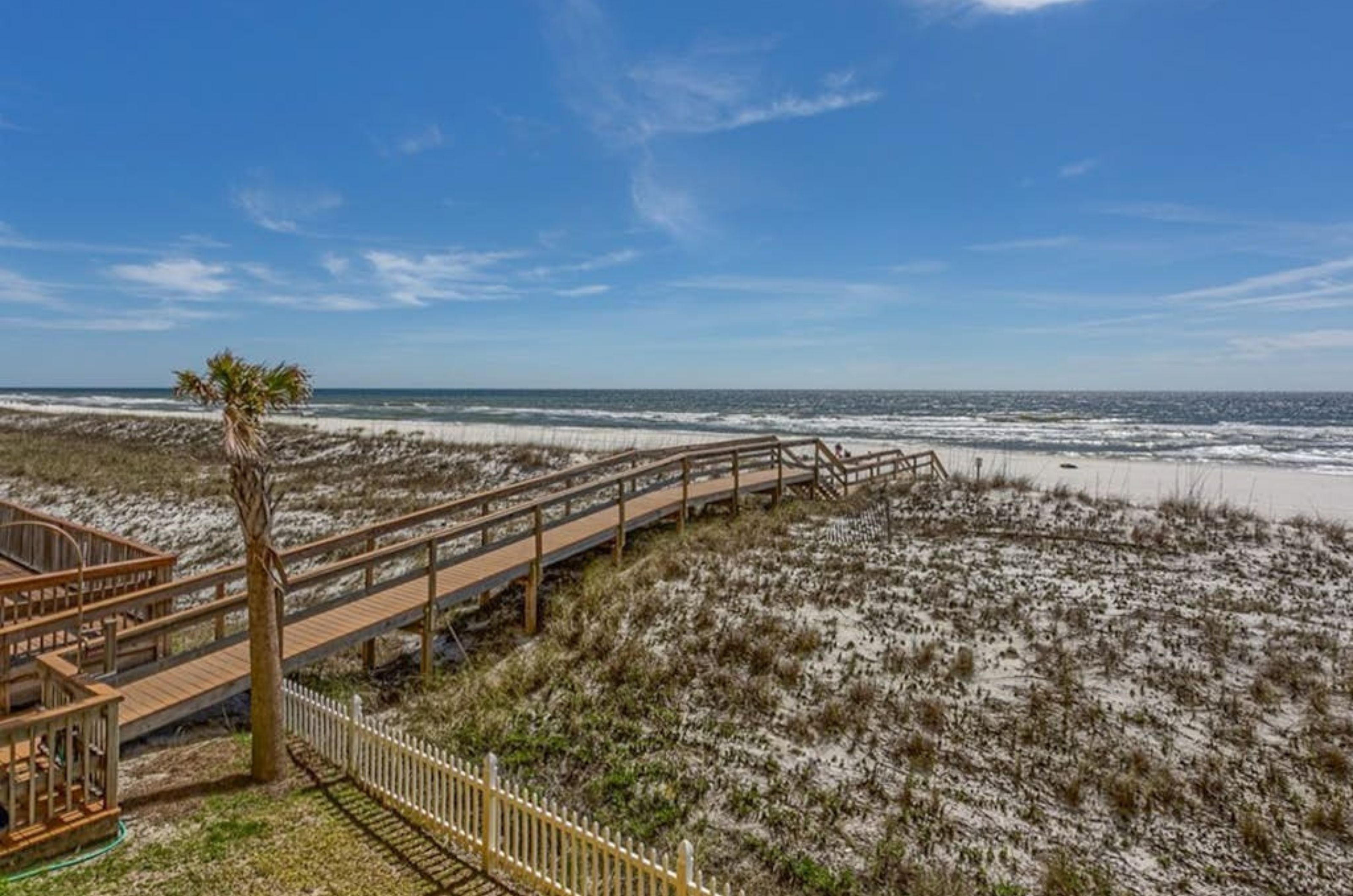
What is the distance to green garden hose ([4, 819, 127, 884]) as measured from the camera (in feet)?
17.4

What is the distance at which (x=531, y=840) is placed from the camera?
5.71 meters

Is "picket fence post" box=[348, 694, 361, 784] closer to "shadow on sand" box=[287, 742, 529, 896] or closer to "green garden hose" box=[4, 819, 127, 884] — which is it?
"shadow on sand" box=[287, 742, 529, 896]

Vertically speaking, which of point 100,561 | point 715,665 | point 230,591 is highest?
point 100,561

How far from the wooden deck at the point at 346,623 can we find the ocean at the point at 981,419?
111 ft

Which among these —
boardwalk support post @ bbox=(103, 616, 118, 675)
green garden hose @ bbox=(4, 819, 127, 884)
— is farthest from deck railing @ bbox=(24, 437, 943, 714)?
green garden hose @ bbox=(4, 819, 127, 884)

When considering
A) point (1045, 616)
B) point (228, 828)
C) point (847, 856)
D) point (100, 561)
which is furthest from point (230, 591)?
point (1045, 616)

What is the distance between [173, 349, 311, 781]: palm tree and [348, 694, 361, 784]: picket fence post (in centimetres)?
61

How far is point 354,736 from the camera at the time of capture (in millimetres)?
6961

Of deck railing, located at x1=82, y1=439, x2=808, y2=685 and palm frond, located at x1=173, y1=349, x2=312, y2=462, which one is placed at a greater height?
palm frond, located at x1=173, y1=349, x2=312, y2=462

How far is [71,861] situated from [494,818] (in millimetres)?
3190

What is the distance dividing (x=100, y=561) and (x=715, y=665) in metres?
8.98

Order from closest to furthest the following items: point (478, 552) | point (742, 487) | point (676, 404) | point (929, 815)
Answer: point (929, 815)
point (478, 552)
point (742, 487)
point (676, 404)

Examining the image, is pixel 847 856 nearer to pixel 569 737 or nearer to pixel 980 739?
pixel 980 739

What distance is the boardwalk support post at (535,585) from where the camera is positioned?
35.5 feet
